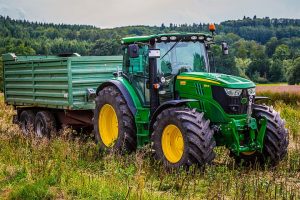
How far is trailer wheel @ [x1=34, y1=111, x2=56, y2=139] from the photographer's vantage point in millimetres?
12484

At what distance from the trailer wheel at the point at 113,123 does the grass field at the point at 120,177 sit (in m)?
0.38

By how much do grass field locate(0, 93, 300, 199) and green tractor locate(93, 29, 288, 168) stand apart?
0.34m

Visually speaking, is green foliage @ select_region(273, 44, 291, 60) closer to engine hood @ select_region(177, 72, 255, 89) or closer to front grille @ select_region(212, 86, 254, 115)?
engine hood @ select_region(177, 72, 255, 89)

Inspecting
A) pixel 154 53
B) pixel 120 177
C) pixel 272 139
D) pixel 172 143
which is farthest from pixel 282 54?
pixel 120 177

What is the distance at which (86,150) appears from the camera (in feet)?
31.9

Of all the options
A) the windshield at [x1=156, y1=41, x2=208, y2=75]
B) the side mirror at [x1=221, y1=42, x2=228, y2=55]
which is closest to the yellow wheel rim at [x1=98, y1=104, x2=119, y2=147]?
the windshield at [x1=156, y1=41, x2=208, y2=75]

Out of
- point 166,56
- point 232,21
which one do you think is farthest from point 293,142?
point 232,21

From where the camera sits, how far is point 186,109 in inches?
321

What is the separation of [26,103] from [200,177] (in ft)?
23.7

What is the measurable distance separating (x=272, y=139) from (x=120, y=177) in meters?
2.77

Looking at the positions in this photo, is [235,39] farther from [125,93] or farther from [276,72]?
[125,93]

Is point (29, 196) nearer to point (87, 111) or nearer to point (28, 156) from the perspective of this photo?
point (28, 156)

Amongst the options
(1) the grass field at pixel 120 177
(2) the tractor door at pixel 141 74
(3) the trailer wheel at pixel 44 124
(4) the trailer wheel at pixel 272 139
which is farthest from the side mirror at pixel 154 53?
(3) the trailer wheel at pixel 44 124

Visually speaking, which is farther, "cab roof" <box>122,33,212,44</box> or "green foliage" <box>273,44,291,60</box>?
"green foliage" <box>273,44,291,60</box>
